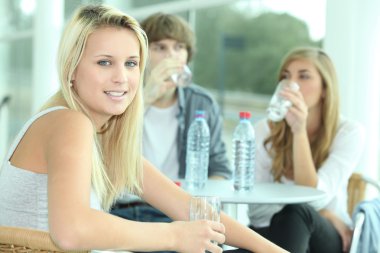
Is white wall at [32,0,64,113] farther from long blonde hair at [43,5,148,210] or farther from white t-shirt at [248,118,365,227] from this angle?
→ long blonde hair at [43,5,148,210]

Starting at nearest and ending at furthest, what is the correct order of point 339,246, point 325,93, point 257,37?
point 339,246 → point 325,93 → point 257,37

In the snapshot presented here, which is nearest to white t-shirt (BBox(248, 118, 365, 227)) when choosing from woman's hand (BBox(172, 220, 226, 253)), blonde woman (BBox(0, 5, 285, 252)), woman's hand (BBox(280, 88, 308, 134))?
woman's hand (BBox(280, 88, 308, 134))

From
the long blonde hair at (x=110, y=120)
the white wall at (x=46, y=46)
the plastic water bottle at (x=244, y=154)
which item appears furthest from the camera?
the white wall at (x=46, y=46)

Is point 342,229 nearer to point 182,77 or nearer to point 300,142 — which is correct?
point 300,142

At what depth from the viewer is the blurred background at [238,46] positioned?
3115 millimetres

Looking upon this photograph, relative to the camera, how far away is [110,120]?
1967 millimetres

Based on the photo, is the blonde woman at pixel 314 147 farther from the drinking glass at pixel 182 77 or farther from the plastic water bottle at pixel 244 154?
the drinking glass at pixel 182 77

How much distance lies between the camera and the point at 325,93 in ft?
9.60

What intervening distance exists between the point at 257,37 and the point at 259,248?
5541 millimetres

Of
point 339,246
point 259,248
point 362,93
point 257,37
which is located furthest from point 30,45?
point 259,248

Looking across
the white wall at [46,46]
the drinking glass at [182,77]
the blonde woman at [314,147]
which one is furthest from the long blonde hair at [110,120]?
the white wall at [46,46]

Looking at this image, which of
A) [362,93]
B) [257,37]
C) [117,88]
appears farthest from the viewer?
[257,37]

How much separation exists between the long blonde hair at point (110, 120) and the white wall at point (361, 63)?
4.81 feet

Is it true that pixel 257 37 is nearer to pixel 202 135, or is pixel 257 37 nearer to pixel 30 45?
pixel 30 45
